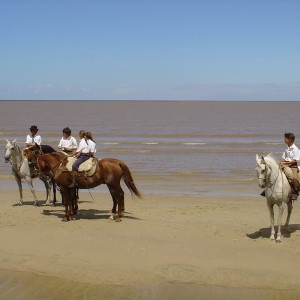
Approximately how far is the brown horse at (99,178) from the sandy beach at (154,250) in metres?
0.48

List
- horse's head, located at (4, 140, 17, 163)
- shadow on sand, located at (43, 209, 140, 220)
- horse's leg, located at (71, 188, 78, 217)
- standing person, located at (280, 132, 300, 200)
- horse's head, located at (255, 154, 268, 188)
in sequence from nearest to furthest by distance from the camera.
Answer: horse's head, located at (255, 154, 268, 188) → standing person, located at (280, 132, 300, 200) → shadow on sand, located at (43, 209, 140, 220) → horse's leg, located at (71, 188, 78, 217) → horse's head, located at (4, 140, 17, 163)

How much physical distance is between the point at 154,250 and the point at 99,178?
10.4 feet

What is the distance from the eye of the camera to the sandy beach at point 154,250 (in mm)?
9086

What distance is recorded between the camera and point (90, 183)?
1279cm

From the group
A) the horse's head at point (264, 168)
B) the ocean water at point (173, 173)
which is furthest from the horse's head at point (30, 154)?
the horse's head at point (264, 168)

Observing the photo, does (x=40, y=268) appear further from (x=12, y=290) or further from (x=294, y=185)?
(x=294, y=185)

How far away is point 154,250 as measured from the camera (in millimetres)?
10172

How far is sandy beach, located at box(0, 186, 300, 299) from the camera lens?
9.09 metres

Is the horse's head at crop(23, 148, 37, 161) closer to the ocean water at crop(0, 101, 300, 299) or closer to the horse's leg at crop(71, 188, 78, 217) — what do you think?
the horse's leg at crop(71, 188, 78, 217)

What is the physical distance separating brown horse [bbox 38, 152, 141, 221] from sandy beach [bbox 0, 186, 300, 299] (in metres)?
0.48

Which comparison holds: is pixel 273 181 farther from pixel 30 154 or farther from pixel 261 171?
pixel 30 154

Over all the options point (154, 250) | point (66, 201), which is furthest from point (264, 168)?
point (66, 201)

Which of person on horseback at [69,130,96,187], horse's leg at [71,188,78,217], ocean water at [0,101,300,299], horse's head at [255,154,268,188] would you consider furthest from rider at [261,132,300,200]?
horse's leg at [71,188,78,217]

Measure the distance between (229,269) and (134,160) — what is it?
64.3ft
